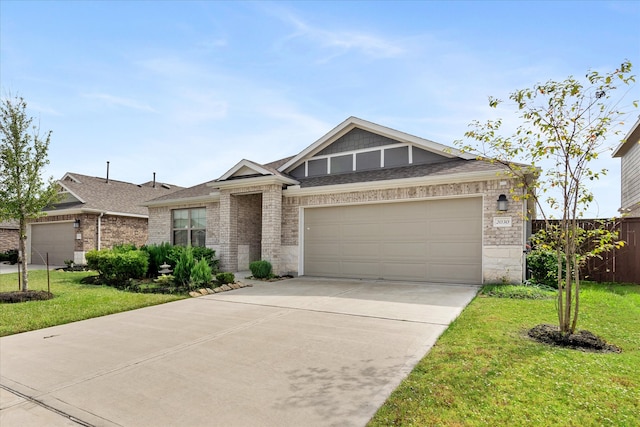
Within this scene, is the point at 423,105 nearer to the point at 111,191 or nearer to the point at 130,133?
the point at 130,133

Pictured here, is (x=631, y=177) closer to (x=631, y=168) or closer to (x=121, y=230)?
(x=631, y=168)

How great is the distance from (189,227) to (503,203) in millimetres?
12342

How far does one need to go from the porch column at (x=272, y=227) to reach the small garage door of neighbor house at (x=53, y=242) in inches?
484

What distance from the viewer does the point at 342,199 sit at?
11.8 meters

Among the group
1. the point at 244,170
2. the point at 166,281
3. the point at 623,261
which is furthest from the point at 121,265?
the point at 623,261

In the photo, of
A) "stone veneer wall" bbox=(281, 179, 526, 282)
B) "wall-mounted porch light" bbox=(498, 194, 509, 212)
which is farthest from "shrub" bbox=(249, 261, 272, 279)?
"wall-mounted porch light" bbox=(498, 194, 509, 212)

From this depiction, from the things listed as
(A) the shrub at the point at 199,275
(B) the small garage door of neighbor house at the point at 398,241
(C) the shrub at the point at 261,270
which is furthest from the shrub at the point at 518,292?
(A) the shrub at the point at 199,275

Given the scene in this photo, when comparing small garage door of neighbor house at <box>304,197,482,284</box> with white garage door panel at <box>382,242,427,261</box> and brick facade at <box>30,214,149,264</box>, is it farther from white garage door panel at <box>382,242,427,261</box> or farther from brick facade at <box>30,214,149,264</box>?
brick facade at <box>30,214,149,264</box>

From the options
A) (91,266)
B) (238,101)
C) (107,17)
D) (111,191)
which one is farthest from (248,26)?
(111,191)

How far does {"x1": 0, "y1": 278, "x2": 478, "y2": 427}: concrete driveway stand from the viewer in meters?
3.12

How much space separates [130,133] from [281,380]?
11.2 m

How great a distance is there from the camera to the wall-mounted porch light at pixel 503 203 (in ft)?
30.2

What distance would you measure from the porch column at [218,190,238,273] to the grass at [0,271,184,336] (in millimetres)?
4000

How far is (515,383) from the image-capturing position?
3365mm
